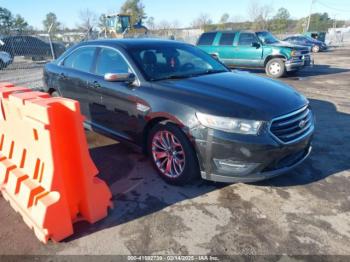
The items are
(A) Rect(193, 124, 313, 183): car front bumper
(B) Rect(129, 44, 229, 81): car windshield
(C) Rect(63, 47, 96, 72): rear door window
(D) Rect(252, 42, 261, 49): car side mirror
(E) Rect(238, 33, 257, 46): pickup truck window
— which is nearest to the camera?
(A) Rect(193, 124, 313, 183): car front bumper

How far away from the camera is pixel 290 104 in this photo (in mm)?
3281

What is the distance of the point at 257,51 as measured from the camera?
40.2 ft

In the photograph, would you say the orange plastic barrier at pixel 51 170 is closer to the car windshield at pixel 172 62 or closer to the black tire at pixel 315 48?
the car windshield at pixel 172 62

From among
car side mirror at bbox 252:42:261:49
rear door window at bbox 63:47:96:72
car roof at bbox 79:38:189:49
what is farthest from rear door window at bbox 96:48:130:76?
car side mirror at bbox 252:42:261:49

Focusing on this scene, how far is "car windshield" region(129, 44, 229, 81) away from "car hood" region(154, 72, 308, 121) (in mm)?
250

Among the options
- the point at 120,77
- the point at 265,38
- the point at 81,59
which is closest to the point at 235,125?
the point at 120,77

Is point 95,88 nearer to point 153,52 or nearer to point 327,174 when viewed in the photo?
point 153,52

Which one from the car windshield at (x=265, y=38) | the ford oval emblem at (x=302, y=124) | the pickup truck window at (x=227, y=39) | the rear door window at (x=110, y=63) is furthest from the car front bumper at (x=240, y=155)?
the pickup truck window at (x=227, y=39)

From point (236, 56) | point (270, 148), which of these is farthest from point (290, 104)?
point (236, 56)

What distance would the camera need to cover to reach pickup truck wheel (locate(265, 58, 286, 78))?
39.0ft

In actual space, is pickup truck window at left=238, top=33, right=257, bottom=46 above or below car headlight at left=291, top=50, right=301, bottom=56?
above

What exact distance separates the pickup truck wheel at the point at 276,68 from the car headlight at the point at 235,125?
32.8 feet

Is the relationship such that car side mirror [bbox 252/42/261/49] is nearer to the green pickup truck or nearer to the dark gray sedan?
the green pickup truck

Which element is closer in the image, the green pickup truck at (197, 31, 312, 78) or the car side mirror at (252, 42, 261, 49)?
the green pickup truck at (197, 31, 312, 78)
